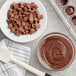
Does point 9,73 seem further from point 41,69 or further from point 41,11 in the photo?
point 41,11

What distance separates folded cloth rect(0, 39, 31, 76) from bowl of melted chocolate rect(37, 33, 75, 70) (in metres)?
0.08

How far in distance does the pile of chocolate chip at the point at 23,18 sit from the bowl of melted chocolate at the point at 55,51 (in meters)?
0.10

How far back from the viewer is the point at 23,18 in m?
1.34

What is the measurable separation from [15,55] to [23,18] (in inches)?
8.2

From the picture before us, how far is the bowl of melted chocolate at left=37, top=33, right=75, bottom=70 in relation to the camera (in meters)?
1.31

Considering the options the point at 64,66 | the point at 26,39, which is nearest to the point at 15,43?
the point at 26,39

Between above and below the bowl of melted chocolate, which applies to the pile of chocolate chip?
above

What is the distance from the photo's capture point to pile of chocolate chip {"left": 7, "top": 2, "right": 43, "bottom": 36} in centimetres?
133

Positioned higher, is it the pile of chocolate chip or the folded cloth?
the pile of chocolate chip

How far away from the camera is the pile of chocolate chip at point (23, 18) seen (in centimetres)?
133

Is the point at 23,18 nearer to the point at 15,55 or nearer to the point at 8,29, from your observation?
the point at 8,29

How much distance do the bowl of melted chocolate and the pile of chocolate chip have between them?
0.32ft

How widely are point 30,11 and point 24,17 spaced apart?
0.05m

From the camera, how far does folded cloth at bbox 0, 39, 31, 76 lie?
1302mm
